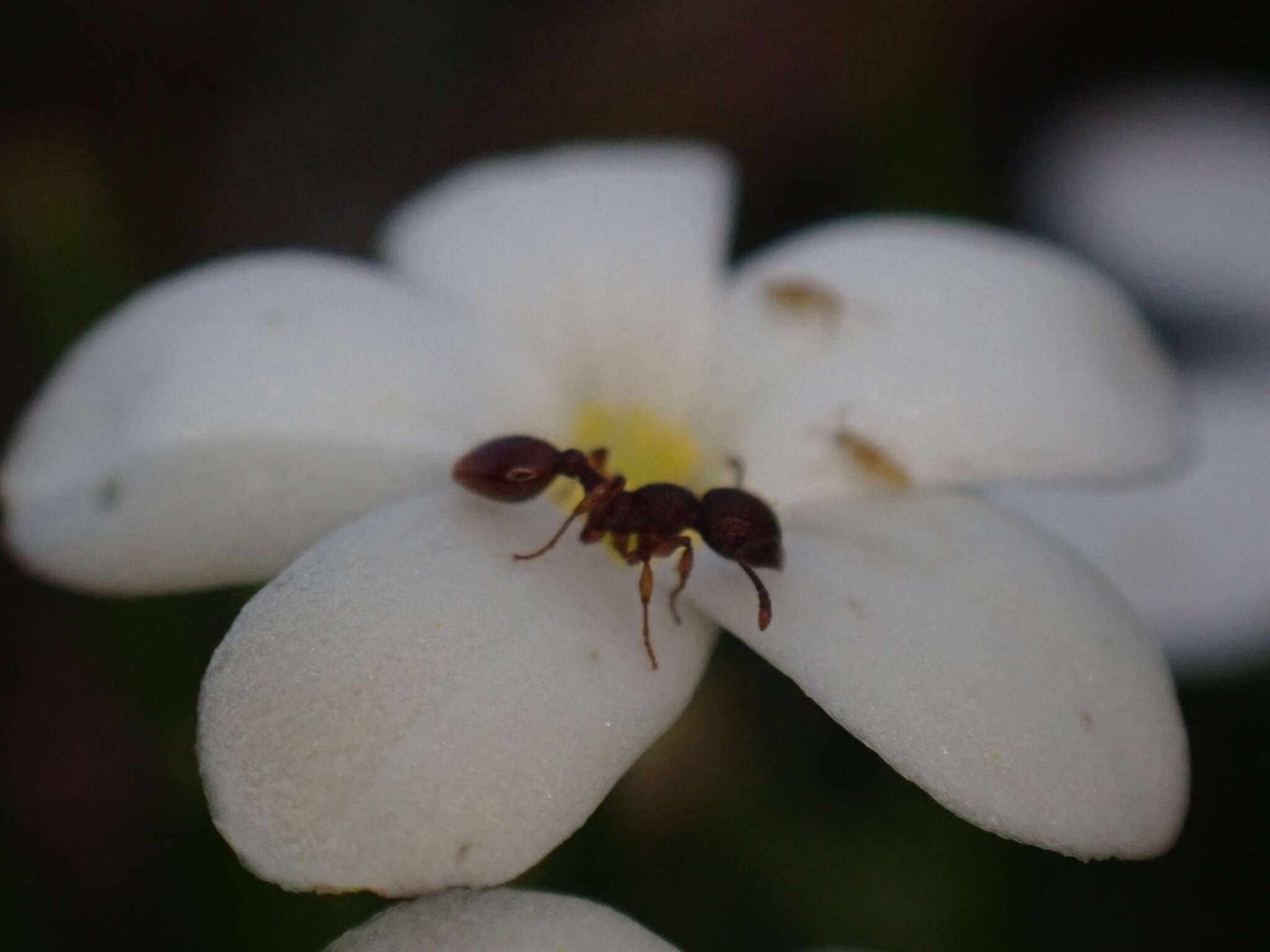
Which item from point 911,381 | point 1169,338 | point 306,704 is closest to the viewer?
point 306,704

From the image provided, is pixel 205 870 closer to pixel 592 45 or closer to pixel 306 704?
pixel 306 704

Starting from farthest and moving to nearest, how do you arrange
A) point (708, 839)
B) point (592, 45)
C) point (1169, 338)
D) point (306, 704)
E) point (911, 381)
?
1. point (592, 45)
2. point (1169, 338)
3. point (708, 839)
4. point (911, 381)
5. point (306, 704)

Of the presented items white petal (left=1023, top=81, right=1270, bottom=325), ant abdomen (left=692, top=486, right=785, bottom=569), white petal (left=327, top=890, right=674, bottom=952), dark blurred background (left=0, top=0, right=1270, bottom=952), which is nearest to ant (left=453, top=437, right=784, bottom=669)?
ant abdomen (left=692, top=486, right=785, bottom=569)

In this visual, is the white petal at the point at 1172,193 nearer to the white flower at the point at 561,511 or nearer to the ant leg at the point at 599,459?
the white flower at the point at 561,511

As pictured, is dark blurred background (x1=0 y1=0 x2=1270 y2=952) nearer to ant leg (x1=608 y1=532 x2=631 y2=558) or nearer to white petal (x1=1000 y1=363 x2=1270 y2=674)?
white petal (x1=1000 y1=363 x2=1270 y2=674)

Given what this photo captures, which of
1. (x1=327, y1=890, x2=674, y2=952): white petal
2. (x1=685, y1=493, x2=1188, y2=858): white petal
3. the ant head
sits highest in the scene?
the ant head

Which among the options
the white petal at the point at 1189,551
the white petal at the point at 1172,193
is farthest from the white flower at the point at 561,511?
the white petal at the point at 1172,193

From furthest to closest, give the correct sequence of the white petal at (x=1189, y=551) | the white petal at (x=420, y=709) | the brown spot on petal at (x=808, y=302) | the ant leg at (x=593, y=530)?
the white petal at (x=1189, y=551), the brown spot on petal at (x=808, y=302), the ant leg at (x=593, y=530), the white petal at (x=420, y=709)

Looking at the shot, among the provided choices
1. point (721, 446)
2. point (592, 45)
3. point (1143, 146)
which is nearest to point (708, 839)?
point (721, 446)
